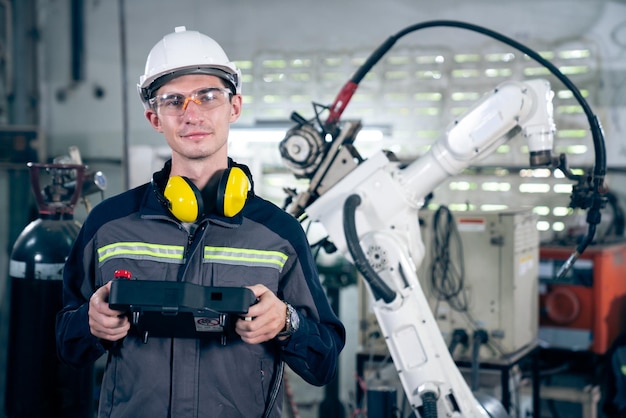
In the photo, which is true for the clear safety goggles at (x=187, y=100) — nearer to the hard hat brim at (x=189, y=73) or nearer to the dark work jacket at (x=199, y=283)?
the hard hat brim at (x=189, y=73)

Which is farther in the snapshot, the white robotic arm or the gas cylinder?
the gas cylinder

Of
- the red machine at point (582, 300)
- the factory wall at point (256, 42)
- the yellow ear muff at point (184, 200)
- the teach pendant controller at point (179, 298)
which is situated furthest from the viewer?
the factory wall at point (256, 42)

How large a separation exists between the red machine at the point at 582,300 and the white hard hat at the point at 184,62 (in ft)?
9.55

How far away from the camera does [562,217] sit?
5.07 m

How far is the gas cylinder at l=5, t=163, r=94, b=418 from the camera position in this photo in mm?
3322

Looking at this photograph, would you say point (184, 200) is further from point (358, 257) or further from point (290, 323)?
point (358, 257)

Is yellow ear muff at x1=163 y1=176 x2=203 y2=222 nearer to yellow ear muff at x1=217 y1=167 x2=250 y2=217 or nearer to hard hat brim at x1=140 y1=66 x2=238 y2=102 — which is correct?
yellow ear muff at x1=217 y1=167 x2=250 y2=217

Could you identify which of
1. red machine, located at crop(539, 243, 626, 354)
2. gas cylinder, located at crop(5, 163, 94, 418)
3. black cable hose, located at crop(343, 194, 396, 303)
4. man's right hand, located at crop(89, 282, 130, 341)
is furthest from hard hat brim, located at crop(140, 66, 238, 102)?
red machine, located at crop(539, 243, 626, 354)

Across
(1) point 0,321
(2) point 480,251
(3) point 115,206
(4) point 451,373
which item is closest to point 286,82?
(2) point 480,251

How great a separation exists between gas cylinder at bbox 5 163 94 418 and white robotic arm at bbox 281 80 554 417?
101 cm

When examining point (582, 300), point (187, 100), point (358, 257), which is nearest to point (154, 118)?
point (187, 100)

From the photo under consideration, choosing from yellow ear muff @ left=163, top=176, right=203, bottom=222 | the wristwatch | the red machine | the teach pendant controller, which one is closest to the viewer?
the teach pendant controller

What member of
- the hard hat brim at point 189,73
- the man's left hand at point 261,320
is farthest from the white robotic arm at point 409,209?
the man's left hand at point 261,320

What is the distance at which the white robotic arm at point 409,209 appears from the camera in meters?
2.99
